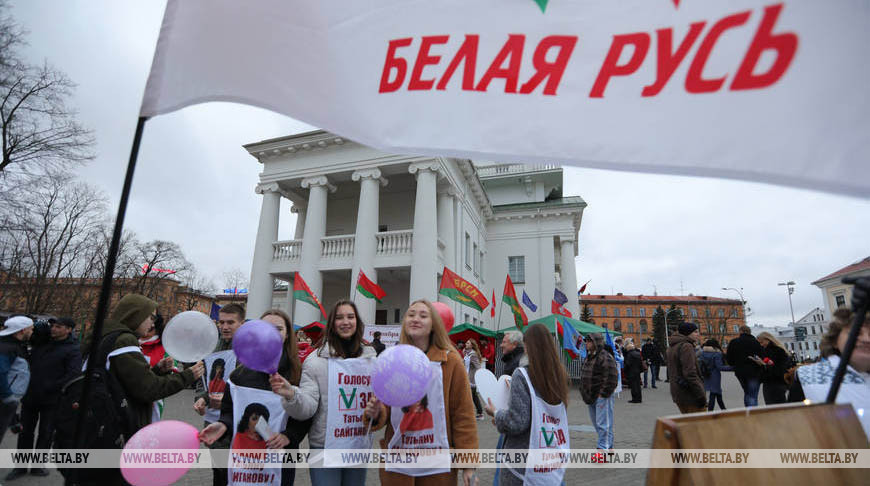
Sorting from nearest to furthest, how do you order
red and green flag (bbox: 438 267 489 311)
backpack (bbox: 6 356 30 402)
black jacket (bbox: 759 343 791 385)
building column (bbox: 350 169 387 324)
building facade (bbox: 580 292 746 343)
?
backpack (bbox: 6 356 30 402) → black jacket (bbox: 759 343 791 385) → red and green flag (bbox: 438 267 489 311) → building column (bbox: 350 169 387 324) → building facade (bbox: 580 292 746 343)

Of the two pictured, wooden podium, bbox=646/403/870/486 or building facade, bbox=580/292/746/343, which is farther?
building facade, bbox=580/292/746/343

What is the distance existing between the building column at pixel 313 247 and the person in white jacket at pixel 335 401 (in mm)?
15507

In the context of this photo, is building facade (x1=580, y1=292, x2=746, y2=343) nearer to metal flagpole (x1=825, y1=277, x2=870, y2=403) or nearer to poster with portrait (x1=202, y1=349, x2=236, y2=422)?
poster with portrait (x1=202, y1=349, x2=236, y2=422)

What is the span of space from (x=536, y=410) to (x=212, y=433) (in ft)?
6.85

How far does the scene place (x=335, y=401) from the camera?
282 centimetres

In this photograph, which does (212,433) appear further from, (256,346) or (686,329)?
(686,329)

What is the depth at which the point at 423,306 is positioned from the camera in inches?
120

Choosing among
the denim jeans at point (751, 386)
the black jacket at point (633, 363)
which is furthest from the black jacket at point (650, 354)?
the denim jeans at point (751, 386)

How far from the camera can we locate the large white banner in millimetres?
1183

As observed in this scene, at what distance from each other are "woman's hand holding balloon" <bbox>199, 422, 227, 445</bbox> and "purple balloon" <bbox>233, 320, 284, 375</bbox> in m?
0.57

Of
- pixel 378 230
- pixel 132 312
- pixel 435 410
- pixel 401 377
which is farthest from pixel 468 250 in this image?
pixel 401 377

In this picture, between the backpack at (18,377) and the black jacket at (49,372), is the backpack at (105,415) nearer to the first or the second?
the backpack at (18,377)

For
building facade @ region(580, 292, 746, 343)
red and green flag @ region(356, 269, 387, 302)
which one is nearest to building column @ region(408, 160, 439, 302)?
red and green flag @ region(356, 269, 387, 302)

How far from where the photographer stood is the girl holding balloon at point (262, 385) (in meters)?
2.24
